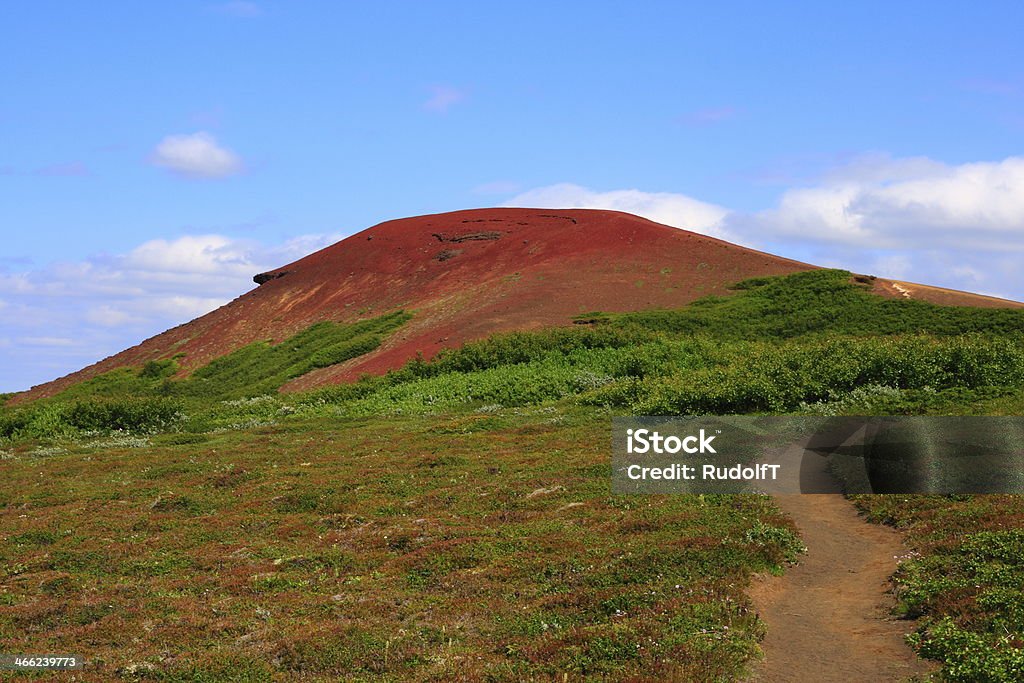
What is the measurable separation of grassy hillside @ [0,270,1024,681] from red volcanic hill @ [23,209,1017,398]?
29.3 feet

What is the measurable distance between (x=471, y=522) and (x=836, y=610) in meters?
9.97

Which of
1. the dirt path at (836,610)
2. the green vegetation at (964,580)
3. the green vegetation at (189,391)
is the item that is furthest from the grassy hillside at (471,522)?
the dirt path at (836,610)

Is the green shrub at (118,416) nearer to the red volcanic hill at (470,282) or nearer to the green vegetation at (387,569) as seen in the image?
the red volcanic hill at (470,282)

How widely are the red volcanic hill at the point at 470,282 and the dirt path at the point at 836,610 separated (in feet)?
126

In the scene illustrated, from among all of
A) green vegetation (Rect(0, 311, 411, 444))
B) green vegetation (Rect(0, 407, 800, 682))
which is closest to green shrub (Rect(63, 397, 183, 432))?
green vegetation (Rect(0, 311, 411, 444))

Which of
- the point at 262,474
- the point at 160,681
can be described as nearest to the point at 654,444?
the point at 262,474

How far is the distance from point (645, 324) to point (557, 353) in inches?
269

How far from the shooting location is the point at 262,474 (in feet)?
109

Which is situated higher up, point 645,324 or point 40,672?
point 645,324

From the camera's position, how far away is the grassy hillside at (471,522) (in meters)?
16.4

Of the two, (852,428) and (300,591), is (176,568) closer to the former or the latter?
(300,591)

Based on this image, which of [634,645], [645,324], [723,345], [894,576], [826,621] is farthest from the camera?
[645,324]

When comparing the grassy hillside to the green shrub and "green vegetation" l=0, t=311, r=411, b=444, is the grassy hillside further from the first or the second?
"green vegetation" l=0, t=311, r=411, b=444

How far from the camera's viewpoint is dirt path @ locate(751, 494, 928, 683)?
50.5 ft
